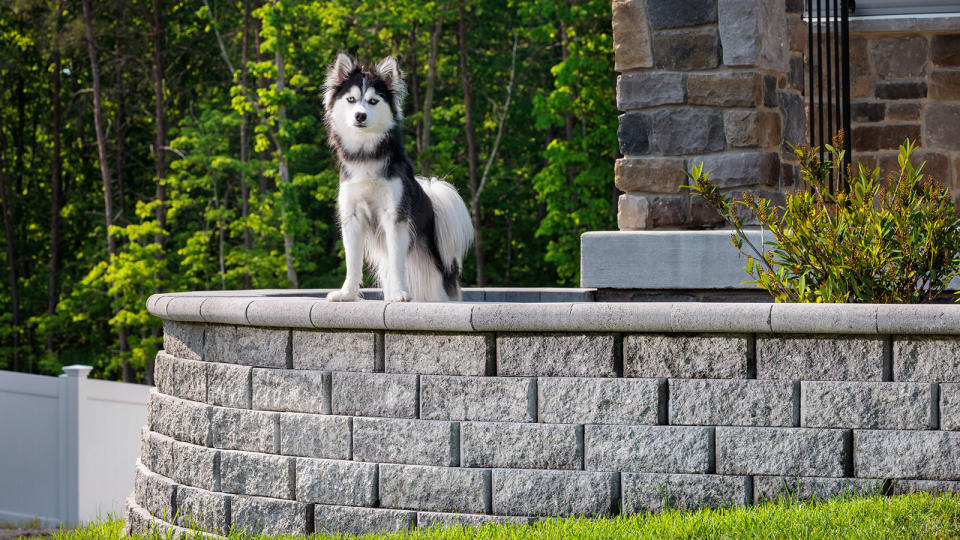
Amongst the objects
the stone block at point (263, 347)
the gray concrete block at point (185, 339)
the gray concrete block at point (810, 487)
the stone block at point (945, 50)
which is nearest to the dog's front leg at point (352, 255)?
Answer: the stone block at point (263, 347)

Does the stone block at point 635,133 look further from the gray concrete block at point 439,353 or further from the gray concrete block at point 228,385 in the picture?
the gray concrete block at point 228,385

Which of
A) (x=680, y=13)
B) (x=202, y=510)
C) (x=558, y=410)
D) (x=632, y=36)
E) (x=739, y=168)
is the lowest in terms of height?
(x=202, y=510)

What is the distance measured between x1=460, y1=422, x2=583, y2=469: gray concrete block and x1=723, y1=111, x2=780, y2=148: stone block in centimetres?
254

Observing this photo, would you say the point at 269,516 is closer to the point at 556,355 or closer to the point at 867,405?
the point at 556,355

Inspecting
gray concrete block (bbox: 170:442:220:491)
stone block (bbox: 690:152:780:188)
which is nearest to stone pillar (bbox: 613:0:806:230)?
stone block (bbox: 690:152:780:188)

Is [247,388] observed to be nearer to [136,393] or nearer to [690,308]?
[690,308]

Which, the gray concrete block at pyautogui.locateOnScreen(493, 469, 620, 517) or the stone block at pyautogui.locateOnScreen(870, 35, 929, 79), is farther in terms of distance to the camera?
the stone block at pyautogui.locateOnScreen(870, 35, 929, 79)

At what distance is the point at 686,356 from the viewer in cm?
462

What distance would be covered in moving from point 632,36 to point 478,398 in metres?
2.85

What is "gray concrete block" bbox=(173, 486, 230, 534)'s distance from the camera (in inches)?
213

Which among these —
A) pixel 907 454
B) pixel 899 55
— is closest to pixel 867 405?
pixel 907 454

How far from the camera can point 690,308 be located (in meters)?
4.54

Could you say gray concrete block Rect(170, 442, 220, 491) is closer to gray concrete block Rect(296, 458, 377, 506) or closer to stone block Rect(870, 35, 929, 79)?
gray concrete block Rect(296, 458, 377, 506)

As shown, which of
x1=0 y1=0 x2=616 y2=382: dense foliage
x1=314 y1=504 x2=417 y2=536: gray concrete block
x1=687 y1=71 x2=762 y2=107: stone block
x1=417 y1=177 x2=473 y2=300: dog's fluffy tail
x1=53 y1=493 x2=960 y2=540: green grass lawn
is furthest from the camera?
x1=0 y1=0 x2=616 y2=382: dense foliage
